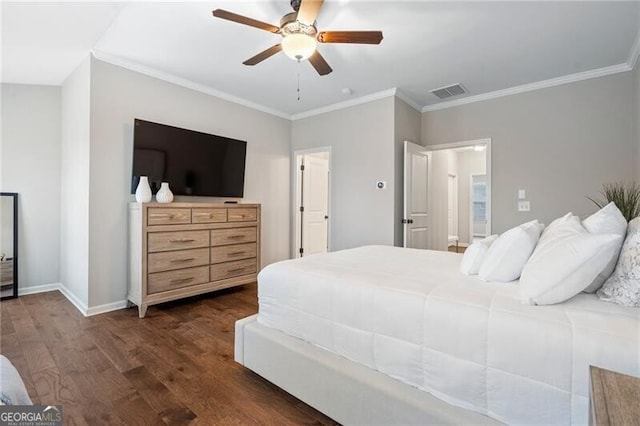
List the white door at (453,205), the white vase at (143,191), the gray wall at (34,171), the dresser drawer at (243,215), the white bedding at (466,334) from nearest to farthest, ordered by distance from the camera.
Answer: the white bedding at (466,334), the white vase at (143,191), the gray wall at (34,171), the dresser drawer at (243,215), the white door at (453,205)

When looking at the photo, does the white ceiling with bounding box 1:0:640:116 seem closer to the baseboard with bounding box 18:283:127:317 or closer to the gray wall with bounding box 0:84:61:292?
the gray wall with bounding box 0:84:61:292

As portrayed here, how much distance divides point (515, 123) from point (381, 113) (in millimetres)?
1660

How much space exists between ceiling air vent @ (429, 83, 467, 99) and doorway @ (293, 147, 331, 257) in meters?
1.82

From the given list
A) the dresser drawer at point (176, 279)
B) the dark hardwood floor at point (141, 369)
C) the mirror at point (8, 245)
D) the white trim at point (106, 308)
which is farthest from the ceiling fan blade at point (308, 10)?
the mirror at point (8, 245)

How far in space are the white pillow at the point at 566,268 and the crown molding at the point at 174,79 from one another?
3.87 meters

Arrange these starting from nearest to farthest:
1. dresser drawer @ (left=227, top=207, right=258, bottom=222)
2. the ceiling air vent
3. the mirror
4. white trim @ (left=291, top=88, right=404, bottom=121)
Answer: the mirror
dresser drawer @ (left=227, top=207, right=258, bottom=222)
the ceiling air vent
white trim @ (left=291, top=88, right=404, bottom=121)

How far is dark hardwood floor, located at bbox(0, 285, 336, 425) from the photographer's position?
1597 mm

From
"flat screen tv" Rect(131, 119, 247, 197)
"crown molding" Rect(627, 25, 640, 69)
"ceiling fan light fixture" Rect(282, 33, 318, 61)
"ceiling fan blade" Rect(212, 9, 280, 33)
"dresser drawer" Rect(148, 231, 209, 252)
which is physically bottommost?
"dresser drawer" Rect(148, 231, 209, 252)

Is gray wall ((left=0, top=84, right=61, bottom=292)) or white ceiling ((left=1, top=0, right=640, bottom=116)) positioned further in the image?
gray wall ((left=0, top=84, right=61, bottom=292))

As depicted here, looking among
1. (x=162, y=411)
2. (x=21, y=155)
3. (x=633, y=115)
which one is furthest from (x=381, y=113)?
(x=21, y=155)

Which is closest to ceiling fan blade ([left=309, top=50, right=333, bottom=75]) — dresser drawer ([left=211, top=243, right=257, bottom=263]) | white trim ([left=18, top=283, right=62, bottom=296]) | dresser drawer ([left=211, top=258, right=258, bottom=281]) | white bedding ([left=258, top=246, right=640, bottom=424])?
white bedding ([left=258, top=246, right=640, bottom=424])

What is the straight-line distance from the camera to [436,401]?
1.23 metres

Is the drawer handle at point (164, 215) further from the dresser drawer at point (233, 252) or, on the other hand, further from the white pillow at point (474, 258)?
the white pillow at point (474, 258)

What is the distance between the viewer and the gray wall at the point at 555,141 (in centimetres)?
321
